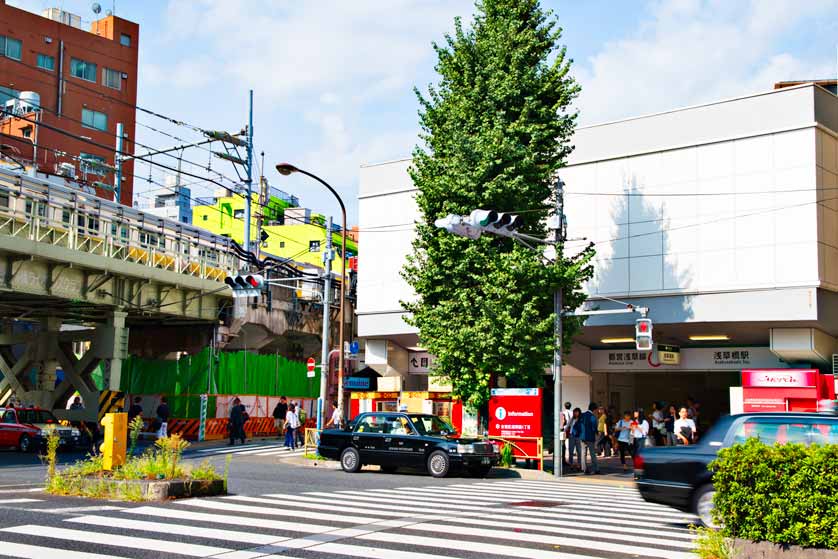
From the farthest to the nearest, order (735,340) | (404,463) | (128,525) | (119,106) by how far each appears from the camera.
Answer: (119,106) < (735,340) < (404,463) < (128,525)

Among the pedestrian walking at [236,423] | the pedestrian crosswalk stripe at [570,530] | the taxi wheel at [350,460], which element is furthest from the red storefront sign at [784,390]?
the pedestrian walking at [236,423]

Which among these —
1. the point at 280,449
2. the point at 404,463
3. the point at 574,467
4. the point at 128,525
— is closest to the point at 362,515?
the point at 128,525

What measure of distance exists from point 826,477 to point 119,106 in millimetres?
68778

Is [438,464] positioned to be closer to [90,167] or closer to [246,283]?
[246,283]

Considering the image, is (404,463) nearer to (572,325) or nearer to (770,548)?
(572,325)

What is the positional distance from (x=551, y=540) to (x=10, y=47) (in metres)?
62.6

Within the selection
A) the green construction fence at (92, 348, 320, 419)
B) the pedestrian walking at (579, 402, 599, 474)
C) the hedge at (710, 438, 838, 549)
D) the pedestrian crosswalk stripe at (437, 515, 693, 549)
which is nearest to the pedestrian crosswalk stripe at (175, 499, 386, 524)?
the pedestrian crosswalk stripe at (437, 515, 693, 549)

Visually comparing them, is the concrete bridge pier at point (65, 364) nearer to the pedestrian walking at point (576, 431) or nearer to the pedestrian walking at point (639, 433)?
the pedestrian walking at point (576, 431)

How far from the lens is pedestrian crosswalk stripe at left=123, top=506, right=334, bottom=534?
10.6m

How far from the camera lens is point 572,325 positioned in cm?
2673

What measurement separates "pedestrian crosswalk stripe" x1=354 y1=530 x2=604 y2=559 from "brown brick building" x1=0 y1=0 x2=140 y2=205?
53796mm

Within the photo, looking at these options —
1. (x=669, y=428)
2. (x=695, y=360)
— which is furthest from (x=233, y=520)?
(x=695, y=360)

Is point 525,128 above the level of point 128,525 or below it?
above

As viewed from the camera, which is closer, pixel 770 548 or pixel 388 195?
pixel 770 548
